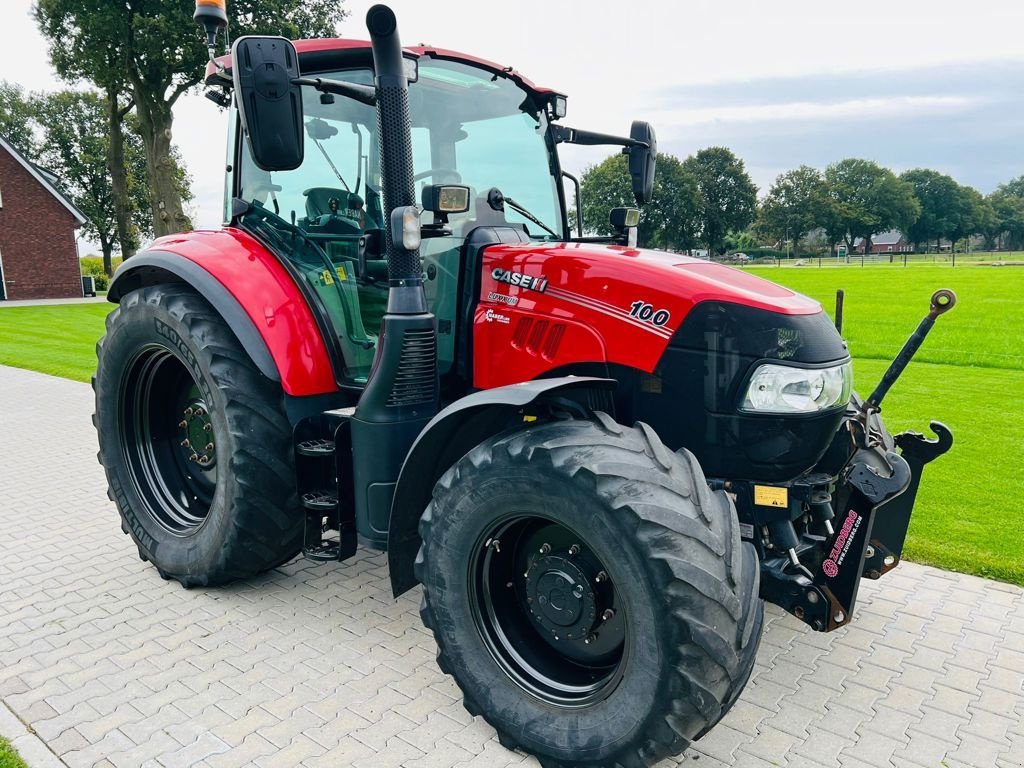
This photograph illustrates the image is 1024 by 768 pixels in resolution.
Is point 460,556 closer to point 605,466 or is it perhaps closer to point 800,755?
point 605,466

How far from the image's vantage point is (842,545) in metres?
2.83

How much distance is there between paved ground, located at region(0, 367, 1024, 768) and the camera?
270 cm

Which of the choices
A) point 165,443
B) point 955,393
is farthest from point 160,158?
point 955,393

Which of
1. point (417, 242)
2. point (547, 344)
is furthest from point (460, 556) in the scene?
point (417, 242)

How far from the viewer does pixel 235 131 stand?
3.98 m

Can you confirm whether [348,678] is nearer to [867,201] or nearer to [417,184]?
[417,184]

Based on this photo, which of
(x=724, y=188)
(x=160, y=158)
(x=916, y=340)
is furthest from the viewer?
(x=724, y=188)

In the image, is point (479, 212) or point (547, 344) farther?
point (479, 212)

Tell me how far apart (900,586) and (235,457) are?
3.40 m

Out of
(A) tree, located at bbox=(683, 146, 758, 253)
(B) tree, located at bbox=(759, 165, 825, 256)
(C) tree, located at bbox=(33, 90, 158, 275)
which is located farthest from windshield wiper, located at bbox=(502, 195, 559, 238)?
(B) tree, located at bbox=(759, 165, 825, 256)

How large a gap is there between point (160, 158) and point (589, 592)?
21944mm

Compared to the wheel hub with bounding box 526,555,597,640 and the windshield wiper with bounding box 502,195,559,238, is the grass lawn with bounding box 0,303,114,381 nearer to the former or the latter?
the windshield wiper with bounding box 502,195,559,238

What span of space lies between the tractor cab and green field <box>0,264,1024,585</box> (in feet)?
10.2

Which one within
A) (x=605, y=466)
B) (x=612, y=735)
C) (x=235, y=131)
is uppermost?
(x=235, y=131)
